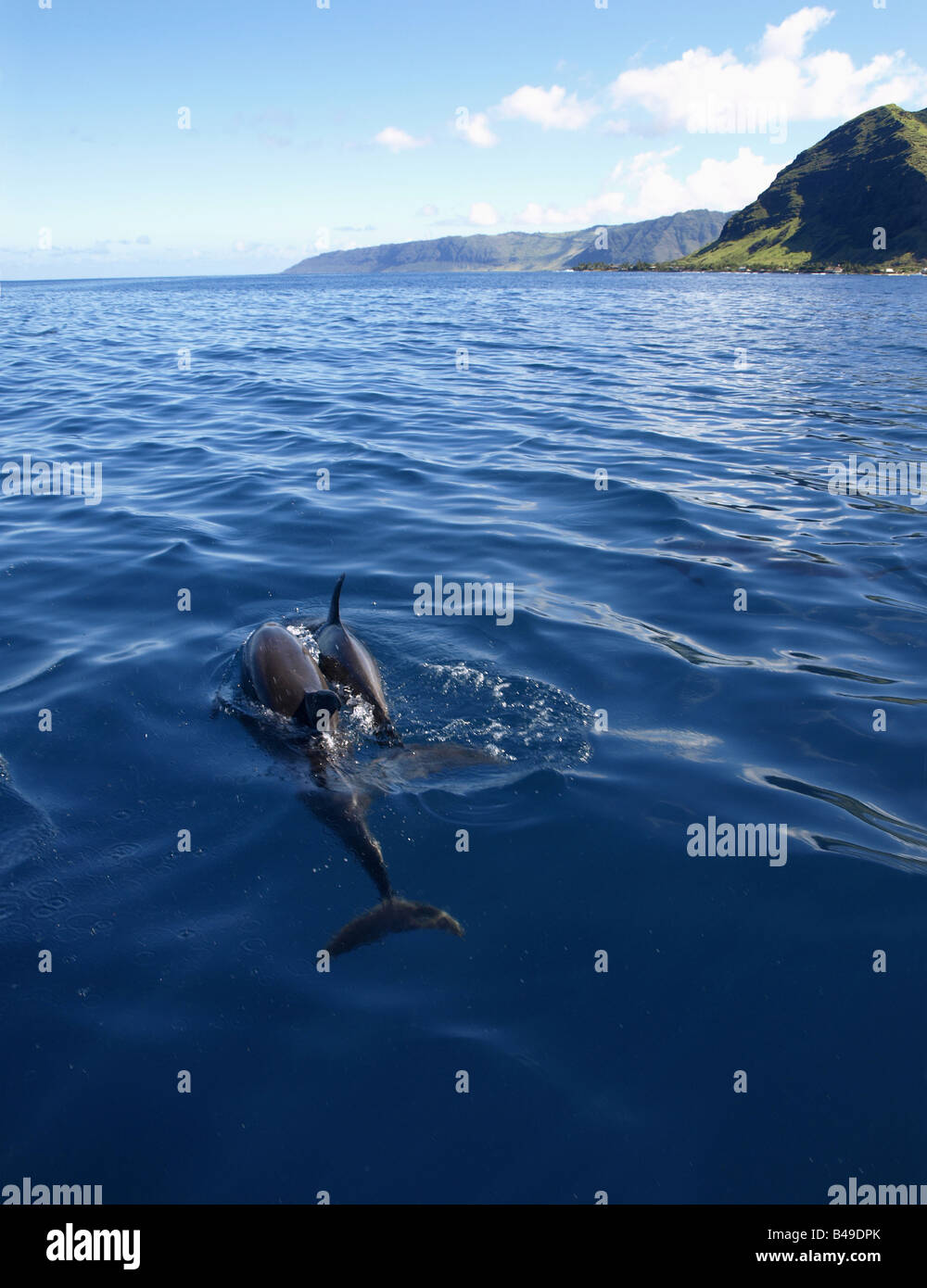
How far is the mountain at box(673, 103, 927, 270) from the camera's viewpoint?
492 feet

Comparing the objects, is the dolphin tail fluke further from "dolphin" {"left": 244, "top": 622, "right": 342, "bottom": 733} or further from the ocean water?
"dolphin" {"left": 244, "top": 622, "right": 342, "bottom": 733}

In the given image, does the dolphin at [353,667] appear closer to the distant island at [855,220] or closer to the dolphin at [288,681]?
the dolphin at [288,681]

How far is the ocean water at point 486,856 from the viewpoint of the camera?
4.27 m

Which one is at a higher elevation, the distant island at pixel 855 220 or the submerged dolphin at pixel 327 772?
the distant island at pixel 855 220

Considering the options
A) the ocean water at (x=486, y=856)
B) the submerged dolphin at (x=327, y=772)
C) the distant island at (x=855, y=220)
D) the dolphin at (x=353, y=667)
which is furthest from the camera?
the distant island at (x=855, y=220)

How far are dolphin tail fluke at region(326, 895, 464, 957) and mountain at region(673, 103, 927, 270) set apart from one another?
15890 centimetres

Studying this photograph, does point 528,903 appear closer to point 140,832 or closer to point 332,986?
point 332,986

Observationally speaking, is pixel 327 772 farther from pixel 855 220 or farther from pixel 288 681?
pixel 855 220

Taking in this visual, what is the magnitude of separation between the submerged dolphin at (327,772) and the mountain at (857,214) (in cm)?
15705

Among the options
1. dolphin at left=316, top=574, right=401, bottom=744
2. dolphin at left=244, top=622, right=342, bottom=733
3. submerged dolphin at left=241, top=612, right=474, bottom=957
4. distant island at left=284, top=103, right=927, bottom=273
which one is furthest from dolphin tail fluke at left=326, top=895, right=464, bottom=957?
distant island at left=284, top=103, right=927, bottom=273

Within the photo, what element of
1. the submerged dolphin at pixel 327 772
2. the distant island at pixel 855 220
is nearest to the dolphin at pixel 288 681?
the submerged dolphin at pixel 327 772

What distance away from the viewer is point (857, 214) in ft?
547

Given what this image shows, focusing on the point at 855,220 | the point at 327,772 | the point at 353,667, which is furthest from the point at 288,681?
the point at 855,220

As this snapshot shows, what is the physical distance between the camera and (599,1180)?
4047mm
